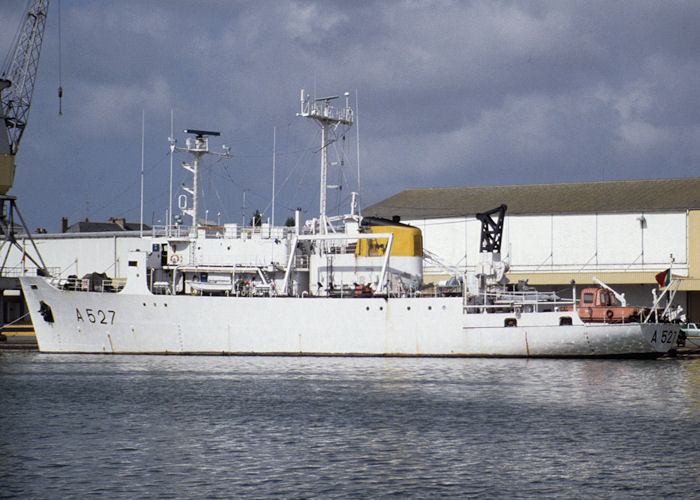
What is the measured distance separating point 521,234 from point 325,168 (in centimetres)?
2546

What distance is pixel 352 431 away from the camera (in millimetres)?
26219

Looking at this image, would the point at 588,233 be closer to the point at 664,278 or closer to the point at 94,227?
the point at 664,278

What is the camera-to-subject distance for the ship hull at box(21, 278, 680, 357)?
4425 cm

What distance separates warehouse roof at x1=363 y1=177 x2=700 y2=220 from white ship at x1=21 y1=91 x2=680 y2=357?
2187 cm

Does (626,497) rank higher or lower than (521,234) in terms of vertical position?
lower

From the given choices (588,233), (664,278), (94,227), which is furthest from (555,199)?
(94,227)

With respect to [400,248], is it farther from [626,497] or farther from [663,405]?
[626,497]

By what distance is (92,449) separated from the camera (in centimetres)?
2377

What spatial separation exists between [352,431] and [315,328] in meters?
19.7

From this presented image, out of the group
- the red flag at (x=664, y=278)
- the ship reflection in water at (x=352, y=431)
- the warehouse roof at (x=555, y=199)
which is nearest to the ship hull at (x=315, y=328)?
the red flag at (x=664, y=278)

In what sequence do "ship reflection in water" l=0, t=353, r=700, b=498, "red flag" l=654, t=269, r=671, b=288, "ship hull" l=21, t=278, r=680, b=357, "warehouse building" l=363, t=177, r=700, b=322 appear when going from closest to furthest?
"ship reflection in water" l=0, t=353, r=700, b=498
"ship hull" l=21, t=278, r=680, b=357
"red flag" l=654, t=269, r=671, b=288
"warehouse building" l=363, t=177, r=700, b=322

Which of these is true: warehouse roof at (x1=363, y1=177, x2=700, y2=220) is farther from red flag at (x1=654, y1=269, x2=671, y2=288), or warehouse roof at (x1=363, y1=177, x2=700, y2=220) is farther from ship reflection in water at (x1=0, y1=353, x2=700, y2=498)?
ship reflection in water at (x1=0, y1=353, x2=700, y2=498)

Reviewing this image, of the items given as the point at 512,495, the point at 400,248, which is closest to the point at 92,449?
the point at 512,495

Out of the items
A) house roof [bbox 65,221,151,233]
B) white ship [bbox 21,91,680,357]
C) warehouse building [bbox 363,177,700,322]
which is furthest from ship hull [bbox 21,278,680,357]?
house roof [bbox 65,221,151,233]
